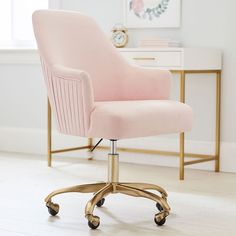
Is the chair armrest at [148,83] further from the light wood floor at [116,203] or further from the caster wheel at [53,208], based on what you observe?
the caster wheel at [53,208]

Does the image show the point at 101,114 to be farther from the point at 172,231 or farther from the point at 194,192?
the point at 194,192

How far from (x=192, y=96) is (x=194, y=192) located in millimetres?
988

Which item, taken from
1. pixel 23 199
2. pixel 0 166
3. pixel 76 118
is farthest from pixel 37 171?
pixel 76 118

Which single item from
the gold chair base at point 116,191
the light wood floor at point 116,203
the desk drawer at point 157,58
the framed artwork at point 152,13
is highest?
the framed artwork at point 152,13

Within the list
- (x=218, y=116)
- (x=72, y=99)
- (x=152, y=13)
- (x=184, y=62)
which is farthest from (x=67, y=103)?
(x=152, y=13)

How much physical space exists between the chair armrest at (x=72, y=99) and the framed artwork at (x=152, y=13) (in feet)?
5.32

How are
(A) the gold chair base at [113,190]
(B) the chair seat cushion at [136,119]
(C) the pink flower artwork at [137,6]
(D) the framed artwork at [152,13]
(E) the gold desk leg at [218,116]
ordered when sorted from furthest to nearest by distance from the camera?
(C) the pink flower artwork at [137,6], (D) the framed artwork at [152,13], (E) the gold desk leg at [218,116], (A) the gold chair base at [113,190], (B) the chair seat cushion at [136,119]

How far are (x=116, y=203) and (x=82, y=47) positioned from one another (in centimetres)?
83

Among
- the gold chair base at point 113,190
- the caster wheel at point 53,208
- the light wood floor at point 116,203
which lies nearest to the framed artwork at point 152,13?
the light wood floor at point 116,203

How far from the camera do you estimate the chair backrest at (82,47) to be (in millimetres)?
2982

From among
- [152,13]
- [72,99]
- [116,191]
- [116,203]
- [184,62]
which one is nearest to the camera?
[72,99]

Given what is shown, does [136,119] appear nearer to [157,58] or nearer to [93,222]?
[93,222]

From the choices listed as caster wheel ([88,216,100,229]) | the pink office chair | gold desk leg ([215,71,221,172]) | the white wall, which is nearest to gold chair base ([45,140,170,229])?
the pink office chair

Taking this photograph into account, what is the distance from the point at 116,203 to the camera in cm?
312
